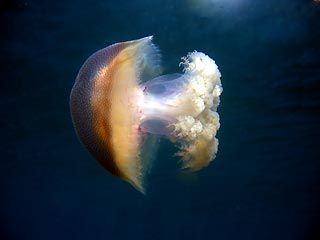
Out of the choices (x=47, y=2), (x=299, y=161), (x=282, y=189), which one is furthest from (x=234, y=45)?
(x=282, y=189)

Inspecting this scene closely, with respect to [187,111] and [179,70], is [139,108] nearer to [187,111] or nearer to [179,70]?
[187,111]

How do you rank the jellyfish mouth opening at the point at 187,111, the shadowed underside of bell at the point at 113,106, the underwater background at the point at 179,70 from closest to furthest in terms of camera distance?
the shadowed underside of bell at the point at 113,106 < the jellyfish mouth opening at the point at 187,111 < the underwater background at the point at 179,70

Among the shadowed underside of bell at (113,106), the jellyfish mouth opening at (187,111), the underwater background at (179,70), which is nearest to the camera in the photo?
the shadowed underside of bell at (113,106)

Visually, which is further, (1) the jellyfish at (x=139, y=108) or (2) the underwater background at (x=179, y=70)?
(2) the underwater background at (x=179, y=70)

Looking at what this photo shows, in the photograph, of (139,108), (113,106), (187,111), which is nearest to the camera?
(113,106)

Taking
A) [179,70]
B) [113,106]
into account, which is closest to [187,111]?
[113,106]

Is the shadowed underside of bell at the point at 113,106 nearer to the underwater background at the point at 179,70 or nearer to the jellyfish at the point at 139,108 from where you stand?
the jellyfish at the point at 139,108

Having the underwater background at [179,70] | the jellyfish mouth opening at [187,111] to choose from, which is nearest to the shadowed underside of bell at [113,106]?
the jellyfish mouth opening at [187,111]

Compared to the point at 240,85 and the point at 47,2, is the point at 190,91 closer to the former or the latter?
the point at 47,2
